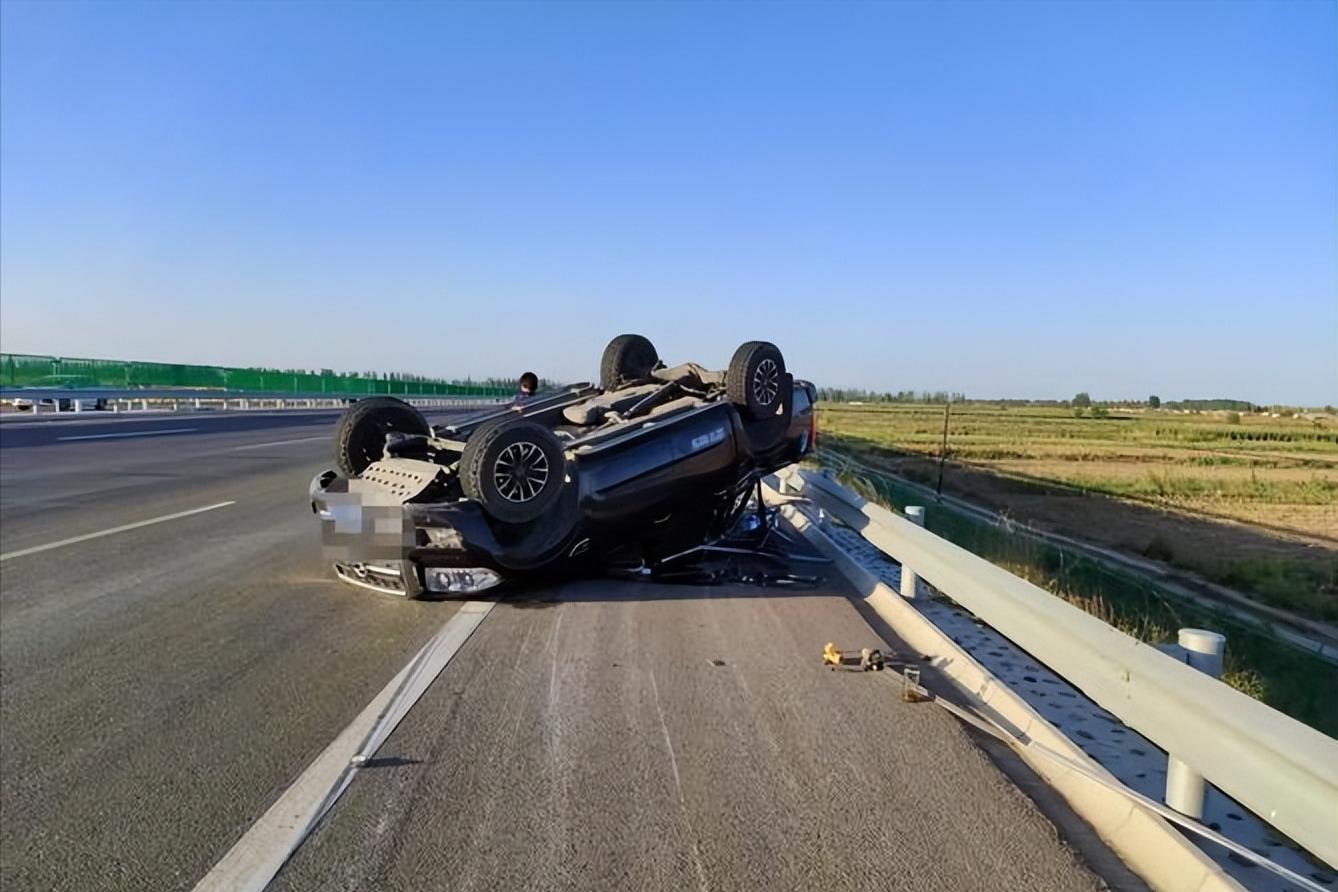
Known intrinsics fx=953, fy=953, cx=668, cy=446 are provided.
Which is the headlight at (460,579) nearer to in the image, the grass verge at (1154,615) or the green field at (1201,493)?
the grass verge at (1154,615)

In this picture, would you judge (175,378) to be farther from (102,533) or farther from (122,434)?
(102,533)

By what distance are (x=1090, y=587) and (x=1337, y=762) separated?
30.7 ft

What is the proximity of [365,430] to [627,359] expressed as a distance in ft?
10.2

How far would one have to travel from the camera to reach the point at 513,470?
6344 millimetres

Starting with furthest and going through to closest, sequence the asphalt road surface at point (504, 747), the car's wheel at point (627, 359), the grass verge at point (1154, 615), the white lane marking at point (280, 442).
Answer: the white lane marking at point (280, 442)
the car's wheel at point (627, 359)
the grass verge at point (1154, 615)
the asphalt road surface at point (504, 747)

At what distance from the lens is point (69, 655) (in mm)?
5336

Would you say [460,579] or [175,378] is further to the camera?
[175,378]

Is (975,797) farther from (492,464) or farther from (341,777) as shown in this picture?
(492,464)

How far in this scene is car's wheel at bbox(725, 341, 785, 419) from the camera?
762cm

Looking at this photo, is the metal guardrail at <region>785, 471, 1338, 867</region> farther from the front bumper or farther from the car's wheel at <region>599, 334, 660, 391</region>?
the car's wheel at <region>599, 334, 660, 391</region>

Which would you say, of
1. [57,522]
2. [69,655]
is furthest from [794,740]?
[57,522]

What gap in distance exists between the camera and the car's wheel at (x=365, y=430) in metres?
7.78

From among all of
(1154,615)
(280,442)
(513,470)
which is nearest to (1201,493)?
(1154,615)

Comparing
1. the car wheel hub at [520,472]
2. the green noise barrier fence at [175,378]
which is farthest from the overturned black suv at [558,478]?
the green noise barrier fence at [175,378]
